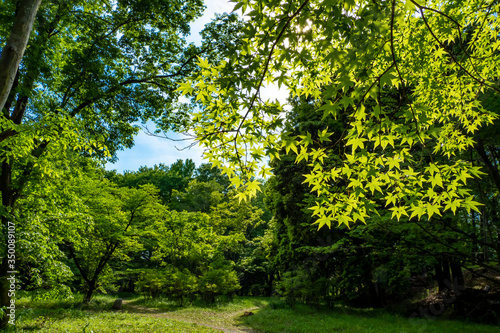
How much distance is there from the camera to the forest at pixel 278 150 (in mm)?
2053

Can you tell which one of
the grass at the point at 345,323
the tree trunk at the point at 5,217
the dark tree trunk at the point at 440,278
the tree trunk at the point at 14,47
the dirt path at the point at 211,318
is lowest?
the dirt path at the point at 211,318

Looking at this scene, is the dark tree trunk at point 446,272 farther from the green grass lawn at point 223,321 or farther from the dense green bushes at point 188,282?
the dense green bushes at point 188,282

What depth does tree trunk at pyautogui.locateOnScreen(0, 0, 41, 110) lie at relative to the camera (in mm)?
2406

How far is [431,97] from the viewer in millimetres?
3566

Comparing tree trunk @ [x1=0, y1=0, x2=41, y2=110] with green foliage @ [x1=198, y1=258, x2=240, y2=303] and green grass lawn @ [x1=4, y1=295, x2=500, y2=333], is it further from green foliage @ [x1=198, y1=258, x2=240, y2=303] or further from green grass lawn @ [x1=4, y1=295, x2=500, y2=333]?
green foliage @ [x1=198, y1=258, x2=240, y2=303]

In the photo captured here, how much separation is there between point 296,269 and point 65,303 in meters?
10.6

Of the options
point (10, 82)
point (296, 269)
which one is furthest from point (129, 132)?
point (296, 269)

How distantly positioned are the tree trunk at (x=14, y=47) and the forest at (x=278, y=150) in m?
0.01

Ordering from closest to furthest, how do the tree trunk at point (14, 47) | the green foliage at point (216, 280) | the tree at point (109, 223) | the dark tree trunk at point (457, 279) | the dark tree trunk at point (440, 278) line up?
the tree trunk at point (14, 47)
the dark tree trunk at point (457, 279)
the dark tree trunk at point (440, 278)
the tree at point (109, 223)
the green foliage at point (216, 280)

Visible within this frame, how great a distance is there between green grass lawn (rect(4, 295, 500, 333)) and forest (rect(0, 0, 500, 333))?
0.12 meters

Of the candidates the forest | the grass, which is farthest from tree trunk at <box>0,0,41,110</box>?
the grass

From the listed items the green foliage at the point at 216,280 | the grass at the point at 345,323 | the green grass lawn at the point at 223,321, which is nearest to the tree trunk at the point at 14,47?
the green grass lawn at the point at 223,321

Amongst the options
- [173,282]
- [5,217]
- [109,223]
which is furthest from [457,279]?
[5,217]

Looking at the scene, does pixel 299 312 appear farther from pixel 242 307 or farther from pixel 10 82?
pixel 10 82
